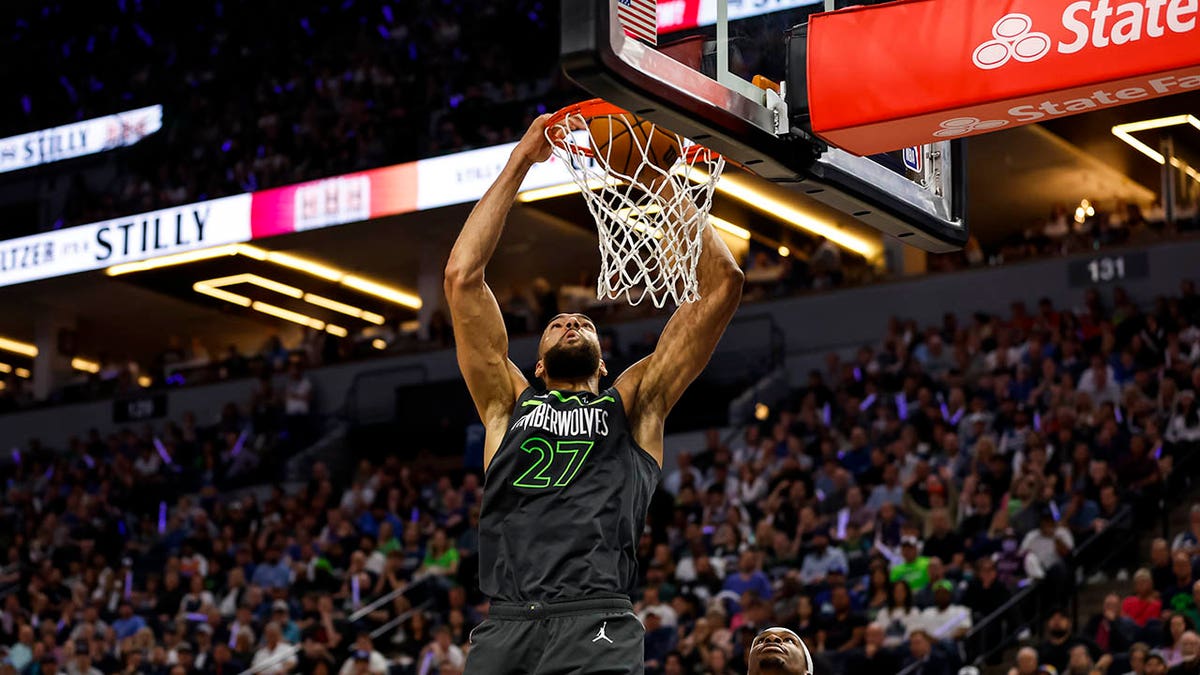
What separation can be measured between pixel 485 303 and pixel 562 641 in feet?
3.38

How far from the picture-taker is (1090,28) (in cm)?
498

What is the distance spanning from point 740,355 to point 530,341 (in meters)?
2.68

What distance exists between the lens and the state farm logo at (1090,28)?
15.8 feet

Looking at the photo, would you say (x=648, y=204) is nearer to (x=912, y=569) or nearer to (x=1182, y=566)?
(x=1182, y=566)

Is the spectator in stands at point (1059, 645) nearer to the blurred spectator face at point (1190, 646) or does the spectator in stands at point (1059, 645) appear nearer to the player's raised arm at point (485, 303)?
the blurred spectator face at point (1190, 646)

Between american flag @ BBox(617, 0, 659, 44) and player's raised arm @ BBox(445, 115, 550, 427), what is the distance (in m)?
0.38

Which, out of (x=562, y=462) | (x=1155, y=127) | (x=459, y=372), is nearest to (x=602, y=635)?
(x=562, y=462)

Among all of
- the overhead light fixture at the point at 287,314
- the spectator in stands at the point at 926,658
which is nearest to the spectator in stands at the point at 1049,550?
the spectator in stands at the point at 926,658

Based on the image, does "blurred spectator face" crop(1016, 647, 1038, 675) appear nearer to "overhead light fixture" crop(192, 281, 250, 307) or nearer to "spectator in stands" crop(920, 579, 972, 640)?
"spectator in stands" crop(920, 579, 972, 640)

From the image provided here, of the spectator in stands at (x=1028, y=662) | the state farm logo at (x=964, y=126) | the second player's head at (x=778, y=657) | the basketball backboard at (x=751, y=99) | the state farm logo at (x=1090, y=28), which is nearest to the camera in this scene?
the basketball backboard at (x=751, y=99)

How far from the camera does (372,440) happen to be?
69.6 feet

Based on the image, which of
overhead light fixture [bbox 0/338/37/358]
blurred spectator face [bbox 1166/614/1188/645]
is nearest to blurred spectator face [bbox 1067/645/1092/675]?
blurred spectator face [bbox 1166/614/1188/645]

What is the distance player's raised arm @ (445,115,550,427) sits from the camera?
4711mm

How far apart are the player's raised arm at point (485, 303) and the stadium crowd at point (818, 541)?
6771mm
